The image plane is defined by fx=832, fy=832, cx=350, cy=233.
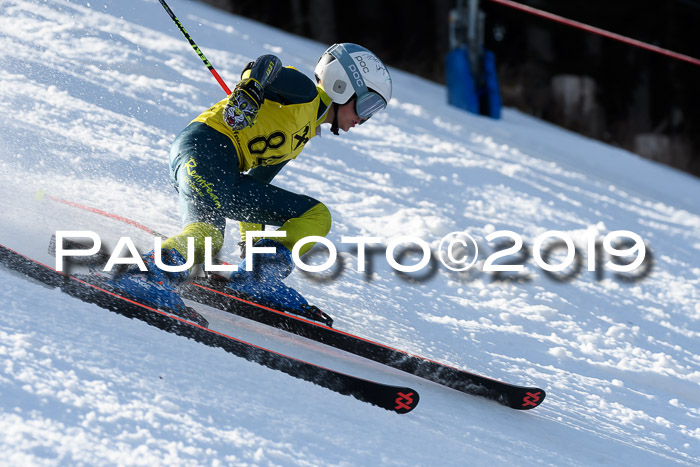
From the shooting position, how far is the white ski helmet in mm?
3027

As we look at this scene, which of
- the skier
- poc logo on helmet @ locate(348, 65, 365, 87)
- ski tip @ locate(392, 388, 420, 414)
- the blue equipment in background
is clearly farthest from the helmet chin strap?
the blue equipment in background

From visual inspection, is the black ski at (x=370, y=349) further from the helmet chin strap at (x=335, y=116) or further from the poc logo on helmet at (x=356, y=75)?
the poc logo on helmet at (x=356, y=75)

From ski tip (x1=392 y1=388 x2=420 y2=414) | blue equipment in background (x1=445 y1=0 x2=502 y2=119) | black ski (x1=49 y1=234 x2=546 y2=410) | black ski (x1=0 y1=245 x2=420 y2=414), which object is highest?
blue equipment in background (x1=445 y1=0 x2=502 y2=119)

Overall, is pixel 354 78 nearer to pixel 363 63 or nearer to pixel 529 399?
pixel 363 63

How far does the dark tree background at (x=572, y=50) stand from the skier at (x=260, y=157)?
1057 cm

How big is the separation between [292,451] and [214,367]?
0.42 metres

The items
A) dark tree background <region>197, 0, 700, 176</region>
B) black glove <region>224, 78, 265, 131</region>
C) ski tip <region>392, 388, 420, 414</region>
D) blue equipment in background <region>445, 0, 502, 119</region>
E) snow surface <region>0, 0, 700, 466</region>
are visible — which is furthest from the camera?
dark tree background <region>197, 0, 700, 176</region>

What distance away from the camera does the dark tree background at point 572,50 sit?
13984 mm

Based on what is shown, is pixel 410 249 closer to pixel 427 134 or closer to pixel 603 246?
pixel 603 246

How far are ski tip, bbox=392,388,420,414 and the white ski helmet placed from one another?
1.14 m

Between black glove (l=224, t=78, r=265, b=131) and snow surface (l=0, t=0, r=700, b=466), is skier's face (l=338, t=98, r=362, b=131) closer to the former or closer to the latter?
black glove (l=224, t=78, r=265, b=131)

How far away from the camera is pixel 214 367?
230 cm

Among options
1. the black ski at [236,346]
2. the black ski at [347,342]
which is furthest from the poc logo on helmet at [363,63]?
the black ski at [236,346]

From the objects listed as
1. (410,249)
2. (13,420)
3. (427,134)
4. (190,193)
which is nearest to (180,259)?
(190,193)
